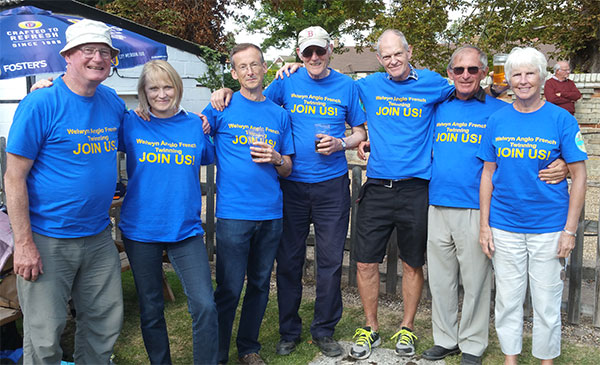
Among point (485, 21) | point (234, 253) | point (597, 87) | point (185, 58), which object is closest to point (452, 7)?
point (485, 21)

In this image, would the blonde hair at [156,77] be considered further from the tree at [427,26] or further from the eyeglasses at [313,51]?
the tree at [427,26]

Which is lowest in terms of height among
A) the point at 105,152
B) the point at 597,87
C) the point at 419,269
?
the point at 419,269

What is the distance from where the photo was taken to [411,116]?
3.62 metres

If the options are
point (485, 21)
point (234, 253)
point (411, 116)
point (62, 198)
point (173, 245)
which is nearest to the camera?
point (62, 198)

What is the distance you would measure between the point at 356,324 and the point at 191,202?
77.2 inches

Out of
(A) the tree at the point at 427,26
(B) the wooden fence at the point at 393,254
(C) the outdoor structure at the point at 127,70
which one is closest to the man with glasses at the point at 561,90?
(A) the tree at the point at 427,26

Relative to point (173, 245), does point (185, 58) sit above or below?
above

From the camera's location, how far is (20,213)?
2.59 metres

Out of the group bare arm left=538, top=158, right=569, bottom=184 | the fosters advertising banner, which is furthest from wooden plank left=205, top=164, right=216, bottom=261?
bare arm left=538, top=158, right=569, bottom=184

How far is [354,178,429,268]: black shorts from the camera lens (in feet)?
12.0

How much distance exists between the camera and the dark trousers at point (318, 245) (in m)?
3.68

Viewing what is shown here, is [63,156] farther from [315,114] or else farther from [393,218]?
[393,218]

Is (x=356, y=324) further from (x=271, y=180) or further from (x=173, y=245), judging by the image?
(x=173, y=245)

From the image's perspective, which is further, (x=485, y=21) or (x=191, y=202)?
(x=485, y=21)
